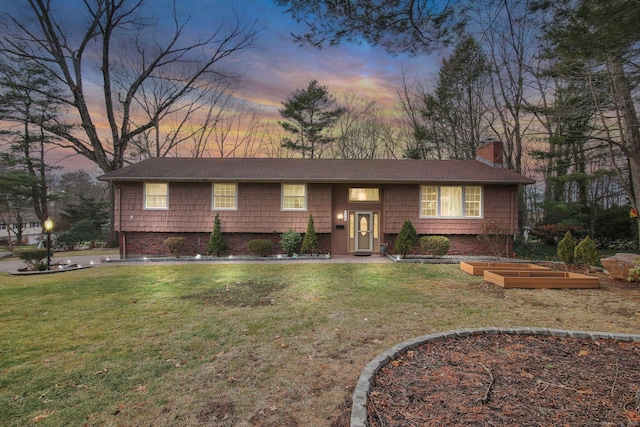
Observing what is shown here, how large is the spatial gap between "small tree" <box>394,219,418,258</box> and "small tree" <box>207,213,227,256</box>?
684 centimetres

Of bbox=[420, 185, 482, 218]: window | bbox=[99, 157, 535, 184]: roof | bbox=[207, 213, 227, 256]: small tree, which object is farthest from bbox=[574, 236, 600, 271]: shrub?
bbox=[207, 213, 227, 256]: small tree

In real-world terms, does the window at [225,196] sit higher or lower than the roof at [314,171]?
lower

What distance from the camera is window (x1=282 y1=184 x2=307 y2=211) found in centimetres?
1322

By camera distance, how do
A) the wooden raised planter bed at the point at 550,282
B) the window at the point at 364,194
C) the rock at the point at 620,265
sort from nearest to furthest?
the wooden raised planter bed at the point at 550,282
the rock at the point at 620,265
the window at the point at 364,194

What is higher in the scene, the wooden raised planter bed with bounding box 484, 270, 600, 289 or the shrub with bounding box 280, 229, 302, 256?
the shrub with bounding box 280, 229, 302, 256

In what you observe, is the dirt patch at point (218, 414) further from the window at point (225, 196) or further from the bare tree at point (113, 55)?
the bare tree at point (113, 55)

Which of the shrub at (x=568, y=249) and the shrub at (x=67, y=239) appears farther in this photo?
the shrub at (x=67, y=239)

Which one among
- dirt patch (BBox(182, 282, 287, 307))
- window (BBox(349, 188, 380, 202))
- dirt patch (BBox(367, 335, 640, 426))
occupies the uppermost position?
window (BBox(349, 188, 380, 202))

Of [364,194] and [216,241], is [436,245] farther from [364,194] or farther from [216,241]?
[216,241]

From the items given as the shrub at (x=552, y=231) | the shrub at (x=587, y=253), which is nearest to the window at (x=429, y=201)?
the shrub at (x=587, y=253)

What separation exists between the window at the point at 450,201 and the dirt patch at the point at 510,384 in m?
9.53

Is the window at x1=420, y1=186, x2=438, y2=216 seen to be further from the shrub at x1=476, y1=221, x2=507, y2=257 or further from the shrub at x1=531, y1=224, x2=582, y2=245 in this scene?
the shrub at x1=531, y1=224, x2=582, y2=245

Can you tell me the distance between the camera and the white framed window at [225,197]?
43.1 ft

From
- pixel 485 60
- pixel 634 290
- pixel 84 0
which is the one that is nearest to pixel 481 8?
pixel 634 290
